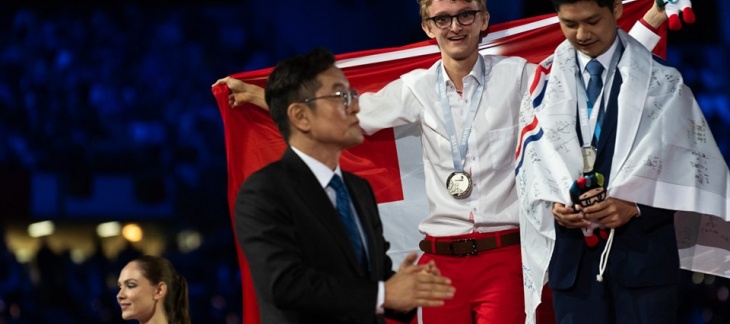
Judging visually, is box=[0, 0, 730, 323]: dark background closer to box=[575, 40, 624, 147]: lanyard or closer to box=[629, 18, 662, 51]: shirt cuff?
box=[629, 18, 662, 51]: shirt cuff

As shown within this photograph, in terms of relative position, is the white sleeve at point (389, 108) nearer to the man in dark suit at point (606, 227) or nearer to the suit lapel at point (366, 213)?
the man in dark suit at point (606, 227)

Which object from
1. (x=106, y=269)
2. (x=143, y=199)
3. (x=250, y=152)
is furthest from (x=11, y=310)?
(x=250, y=152)

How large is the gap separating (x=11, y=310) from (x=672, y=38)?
5350mm

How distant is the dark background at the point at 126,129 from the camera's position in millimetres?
8383

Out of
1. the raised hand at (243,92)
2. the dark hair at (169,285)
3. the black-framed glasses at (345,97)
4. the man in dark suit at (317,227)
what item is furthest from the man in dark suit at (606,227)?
the dark hair at (169,285)

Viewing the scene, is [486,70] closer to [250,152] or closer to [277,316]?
[250,152]

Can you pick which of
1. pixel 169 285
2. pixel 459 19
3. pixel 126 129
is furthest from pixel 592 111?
pixel 126 129

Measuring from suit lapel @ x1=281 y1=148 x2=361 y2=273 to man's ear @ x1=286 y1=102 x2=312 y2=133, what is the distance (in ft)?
0.36

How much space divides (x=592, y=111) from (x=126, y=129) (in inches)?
261

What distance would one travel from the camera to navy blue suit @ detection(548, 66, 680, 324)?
3.08 meters

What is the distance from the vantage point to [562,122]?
321cm

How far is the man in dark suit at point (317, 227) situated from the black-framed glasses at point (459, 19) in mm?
1076

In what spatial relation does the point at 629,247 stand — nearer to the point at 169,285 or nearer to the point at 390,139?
the point at 390,139

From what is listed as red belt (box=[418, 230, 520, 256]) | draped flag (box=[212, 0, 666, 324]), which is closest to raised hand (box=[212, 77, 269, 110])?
draped flag (box=[212, 0, 666, 324])
